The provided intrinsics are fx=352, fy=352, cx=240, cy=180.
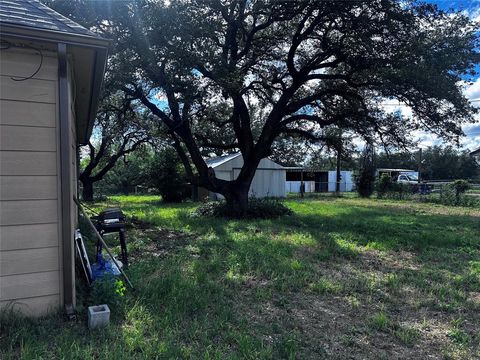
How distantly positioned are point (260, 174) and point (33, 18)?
2038 centimetres

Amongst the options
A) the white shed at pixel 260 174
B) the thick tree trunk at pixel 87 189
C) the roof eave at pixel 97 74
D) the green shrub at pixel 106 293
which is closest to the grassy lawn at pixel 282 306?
the green shrub at pixel 106 293

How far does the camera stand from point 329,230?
8.76 meters

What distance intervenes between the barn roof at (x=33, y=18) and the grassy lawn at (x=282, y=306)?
2398 millimetres

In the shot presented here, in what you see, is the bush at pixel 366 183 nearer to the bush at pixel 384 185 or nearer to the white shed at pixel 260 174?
the bush at pixel 384 185

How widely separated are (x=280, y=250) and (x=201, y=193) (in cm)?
1446

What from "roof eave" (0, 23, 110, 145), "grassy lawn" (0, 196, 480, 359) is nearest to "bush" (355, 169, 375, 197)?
"grassy lawn" (0, 196, 480, 359)

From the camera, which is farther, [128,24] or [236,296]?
[128,24]

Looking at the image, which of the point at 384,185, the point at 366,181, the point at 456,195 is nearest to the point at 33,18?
the point at 456,195

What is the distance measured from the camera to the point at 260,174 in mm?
23125

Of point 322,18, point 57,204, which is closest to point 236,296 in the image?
point 57,204

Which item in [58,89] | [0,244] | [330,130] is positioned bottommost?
[0,244]

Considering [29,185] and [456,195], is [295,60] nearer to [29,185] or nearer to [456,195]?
[29,185]

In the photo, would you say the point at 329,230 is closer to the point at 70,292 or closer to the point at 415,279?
the point at 415,279

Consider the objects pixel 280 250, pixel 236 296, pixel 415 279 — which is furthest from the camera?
pixel 280 250
